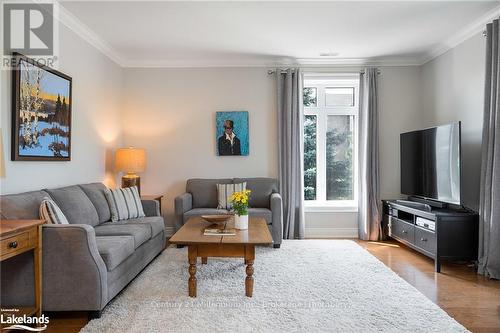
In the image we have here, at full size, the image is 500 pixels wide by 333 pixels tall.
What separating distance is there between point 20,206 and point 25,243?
542 millimetres

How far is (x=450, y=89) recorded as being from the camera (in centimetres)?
435

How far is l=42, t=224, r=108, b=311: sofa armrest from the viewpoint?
7.76ft

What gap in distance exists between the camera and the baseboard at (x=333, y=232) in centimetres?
514

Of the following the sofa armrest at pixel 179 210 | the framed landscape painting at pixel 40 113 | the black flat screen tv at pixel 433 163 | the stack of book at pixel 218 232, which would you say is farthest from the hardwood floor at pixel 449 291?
the sofa armrest at pixel 179 210

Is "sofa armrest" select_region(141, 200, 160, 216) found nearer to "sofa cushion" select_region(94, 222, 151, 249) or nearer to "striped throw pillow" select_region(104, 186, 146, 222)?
"striped throw pillow" select_region(104, 186, 146, 222)

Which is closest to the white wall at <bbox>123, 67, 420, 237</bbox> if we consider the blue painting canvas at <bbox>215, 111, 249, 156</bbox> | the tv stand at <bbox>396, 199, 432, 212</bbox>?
the blue painting canvas at <bbox>215, 111, 249, 156</bbox>

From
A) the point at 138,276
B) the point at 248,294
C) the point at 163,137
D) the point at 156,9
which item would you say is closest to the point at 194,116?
the point at 163,137

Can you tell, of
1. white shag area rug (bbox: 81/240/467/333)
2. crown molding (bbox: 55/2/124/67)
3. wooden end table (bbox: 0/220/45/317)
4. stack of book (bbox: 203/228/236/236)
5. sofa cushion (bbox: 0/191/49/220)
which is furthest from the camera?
crown molding (bbox: 55/2/124/67)

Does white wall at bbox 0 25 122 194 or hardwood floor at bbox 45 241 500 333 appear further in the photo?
white wall at bbox 0 25 122 194

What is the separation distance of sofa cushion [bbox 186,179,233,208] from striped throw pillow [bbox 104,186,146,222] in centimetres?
91

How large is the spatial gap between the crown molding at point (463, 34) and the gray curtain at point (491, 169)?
0.21 m

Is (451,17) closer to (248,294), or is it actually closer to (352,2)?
(352,2)

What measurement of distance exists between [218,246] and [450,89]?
12.4ft

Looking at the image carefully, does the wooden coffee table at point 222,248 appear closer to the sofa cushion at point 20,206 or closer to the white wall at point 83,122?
the sofa cushion at point 20,206
